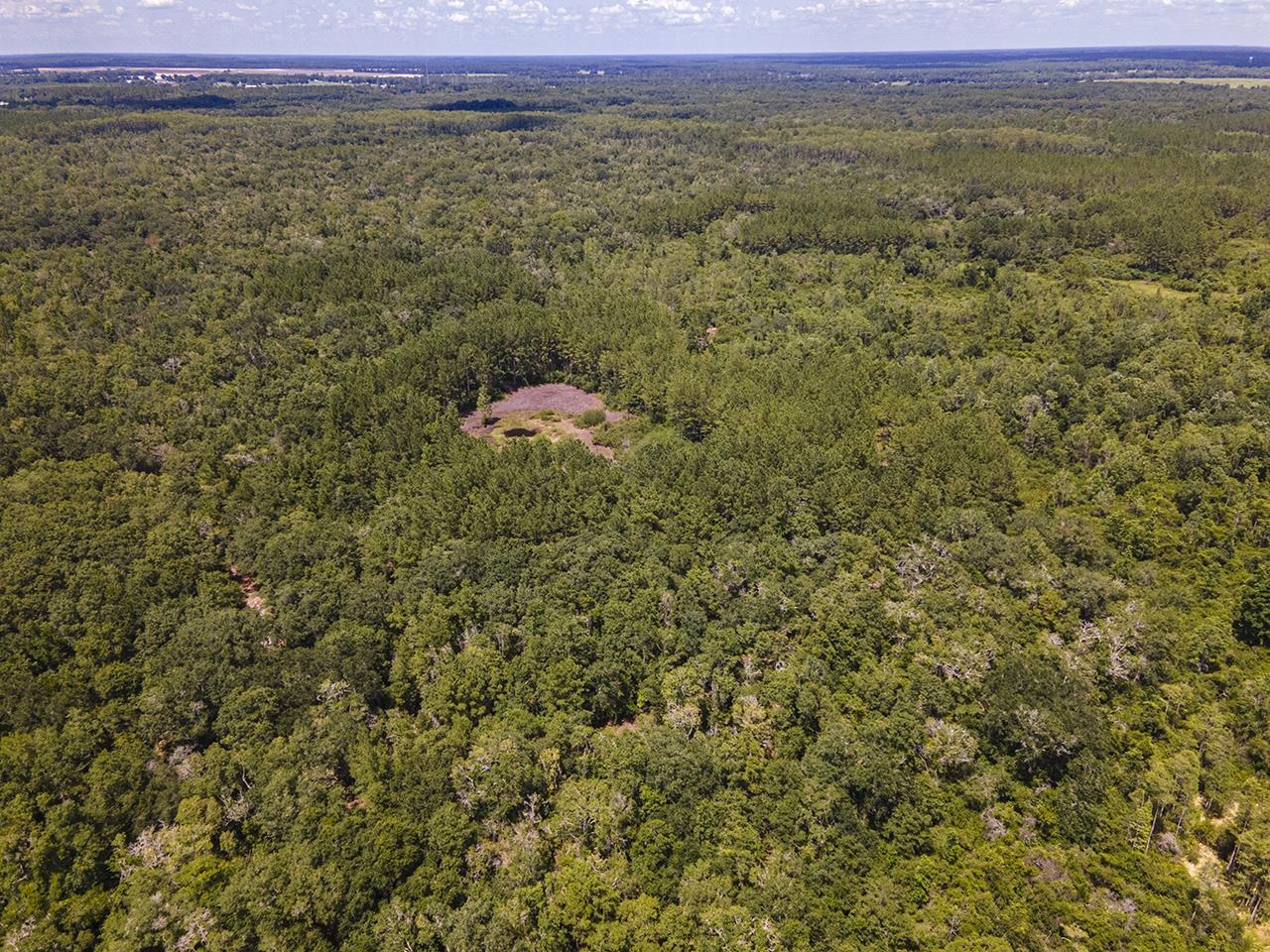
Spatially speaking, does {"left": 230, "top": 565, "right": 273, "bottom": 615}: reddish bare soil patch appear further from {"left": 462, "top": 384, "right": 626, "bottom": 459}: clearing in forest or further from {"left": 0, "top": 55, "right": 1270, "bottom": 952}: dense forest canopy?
{"left": 462, "top": 384, "right": 626, "bottom": 459}: clearing in forest

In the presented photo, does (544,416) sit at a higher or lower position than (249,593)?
higher

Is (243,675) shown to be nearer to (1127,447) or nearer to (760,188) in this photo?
(1127,447)

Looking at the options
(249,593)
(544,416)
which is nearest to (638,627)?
(249,593)

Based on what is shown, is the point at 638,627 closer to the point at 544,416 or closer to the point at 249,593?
the point at 249,593

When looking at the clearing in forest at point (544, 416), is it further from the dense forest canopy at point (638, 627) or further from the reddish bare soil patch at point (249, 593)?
the reddish bare soil patch at point (249, 593)

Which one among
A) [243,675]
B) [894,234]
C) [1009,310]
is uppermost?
[894,234]

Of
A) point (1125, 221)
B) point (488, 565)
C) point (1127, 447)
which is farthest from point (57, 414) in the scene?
point (1125, 221)
